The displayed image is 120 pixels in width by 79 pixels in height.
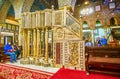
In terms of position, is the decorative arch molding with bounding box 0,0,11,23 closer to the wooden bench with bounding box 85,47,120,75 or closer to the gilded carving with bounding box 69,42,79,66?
the gilded carving with bounding box 69,42,79,66

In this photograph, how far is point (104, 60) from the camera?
12.2ft

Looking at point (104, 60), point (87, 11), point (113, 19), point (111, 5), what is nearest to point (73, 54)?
point (104, 60)

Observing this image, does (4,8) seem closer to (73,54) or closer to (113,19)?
(73,54)

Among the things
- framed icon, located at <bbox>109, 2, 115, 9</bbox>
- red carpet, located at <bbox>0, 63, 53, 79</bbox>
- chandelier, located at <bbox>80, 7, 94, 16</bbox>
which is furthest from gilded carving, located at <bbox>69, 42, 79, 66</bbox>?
chandelier, located at <bbox>80, 7, 94, 16</bbox>

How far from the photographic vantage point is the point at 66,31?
6.31 metres

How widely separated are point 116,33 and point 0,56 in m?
13.0

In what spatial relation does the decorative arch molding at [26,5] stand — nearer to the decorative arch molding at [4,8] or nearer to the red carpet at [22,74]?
the decorative arch molding at [4,8]

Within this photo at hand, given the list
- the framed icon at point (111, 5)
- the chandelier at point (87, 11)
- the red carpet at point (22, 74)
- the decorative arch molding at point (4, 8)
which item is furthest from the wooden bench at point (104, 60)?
the chandelier at point (87, 11)

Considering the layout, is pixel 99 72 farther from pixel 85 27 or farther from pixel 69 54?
pixel 85 27

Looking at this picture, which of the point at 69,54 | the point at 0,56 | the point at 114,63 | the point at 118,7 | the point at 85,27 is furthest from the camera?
the point at 85,27

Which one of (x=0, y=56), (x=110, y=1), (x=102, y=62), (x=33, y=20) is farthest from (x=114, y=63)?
(x=110, y=1)

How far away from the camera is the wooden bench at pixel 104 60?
358cm

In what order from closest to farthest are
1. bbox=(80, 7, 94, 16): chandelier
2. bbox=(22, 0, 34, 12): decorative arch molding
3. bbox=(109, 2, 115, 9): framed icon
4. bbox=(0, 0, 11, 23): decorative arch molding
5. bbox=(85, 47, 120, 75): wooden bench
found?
bbox=(85, 47, 120, 75): wooden bench → bbox=(22, 0, 34, 12): decorative arch molding → bbox=(0, 0, 11, 23): decorative arch molding → bbox=(109, 2, 115, 9): framed icon → bbox=(80, 7, 94, 16): chandelier

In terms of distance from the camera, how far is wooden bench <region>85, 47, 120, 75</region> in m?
3.58
